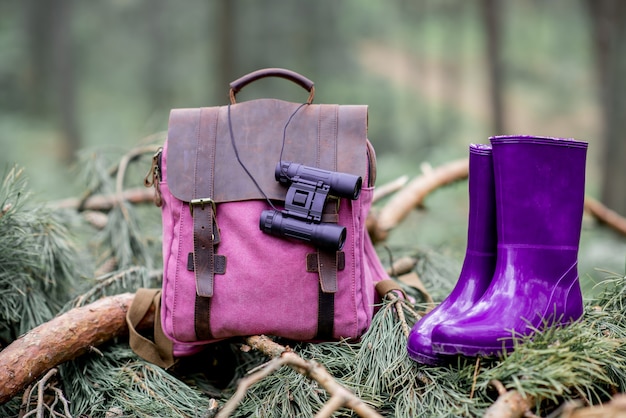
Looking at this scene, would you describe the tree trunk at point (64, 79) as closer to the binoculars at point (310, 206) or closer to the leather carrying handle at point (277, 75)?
the leather carrying handle at point (277, 75)

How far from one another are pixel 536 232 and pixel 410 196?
1.03 m

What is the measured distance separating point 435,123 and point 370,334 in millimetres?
8489

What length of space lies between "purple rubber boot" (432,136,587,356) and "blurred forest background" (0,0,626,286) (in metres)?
5.73

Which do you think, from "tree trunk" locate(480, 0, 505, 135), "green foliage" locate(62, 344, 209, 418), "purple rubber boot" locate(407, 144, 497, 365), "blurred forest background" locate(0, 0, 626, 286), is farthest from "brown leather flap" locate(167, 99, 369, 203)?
"blurred forest background" locate(0, 0, 626, 286)

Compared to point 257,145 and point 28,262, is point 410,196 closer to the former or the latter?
point 257,145

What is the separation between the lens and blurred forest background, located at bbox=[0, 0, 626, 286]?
25.0ft

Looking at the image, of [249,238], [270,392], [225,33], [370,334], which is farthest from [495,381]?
[225,33]

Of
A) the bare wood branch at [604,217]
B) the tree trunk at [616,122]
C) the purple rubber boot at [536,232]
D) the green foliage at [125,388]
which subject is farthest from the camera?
the tree trunk at [616,122]

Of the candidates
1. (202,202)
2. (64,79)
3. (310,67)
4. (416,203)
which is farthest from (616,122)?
(64,79)

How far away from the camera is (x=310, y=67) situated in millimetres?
8156

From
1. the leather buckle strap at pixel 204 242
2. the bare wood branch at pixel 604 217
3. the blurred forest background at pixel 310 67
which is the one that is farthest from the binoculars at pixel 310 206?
the blurred forest background at pixel 310 67

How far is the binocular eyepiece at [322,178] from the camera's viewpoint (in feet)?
3.98

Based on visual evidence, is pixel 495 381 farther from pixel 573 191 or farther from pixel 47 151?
pixel 47 151

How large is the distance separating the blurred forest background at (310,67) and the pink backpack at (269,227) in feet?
18.5
